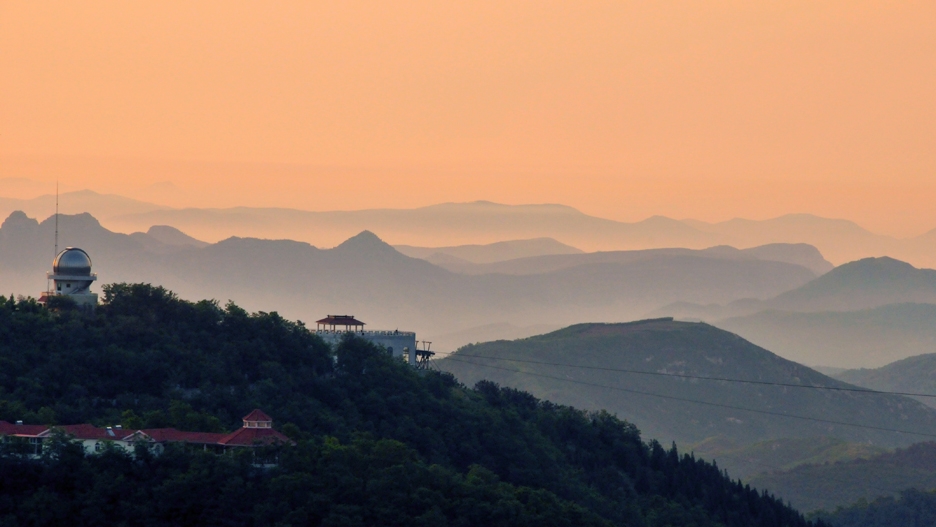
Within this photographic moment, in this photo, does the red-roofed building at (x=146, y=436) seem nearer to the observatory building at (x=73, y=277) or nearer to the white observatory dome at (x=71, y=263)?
the observatory building at (x=73, y=277)

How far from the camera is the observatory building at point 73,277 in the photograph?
134125mm

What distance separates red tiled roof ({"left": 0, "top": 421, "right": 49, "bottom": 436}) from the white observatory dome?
1267 inches

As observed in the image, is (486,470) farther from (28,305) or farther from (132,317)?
(28,305)

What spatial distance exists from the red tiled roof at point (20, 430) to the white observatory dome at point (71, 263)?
106 ft

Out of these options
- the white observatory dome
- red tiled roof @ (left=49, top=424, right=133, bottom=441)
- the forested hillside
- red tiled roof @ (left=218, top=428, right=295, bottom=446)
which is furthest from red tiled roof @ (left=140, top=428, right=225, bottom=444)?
the white observatory dome

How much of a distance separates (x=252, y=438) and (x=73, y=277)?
36483 mm

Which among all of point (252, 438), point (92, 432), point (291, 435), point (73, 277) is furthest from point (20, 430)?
point (73, 277)

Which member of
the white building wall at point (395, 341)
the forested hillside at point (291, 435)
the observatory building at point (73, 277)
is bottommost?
the forested hillside at point (291, 435)

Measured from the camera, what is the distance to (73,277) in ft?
443

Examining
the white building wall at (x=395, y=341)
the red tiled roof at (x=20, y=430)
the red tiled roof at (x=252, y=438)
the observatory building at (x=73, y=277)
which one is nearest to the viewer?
the red tiled roof at (x=20, y=430)

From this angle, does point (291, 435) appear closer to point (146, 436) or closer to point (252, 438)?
point (252, 438)

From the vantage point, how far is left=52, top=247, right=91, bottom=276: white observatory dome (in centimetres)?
13388

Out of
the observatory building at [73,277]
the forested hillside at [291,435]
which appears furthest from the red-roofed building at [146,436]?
the observatory building at [73,277]

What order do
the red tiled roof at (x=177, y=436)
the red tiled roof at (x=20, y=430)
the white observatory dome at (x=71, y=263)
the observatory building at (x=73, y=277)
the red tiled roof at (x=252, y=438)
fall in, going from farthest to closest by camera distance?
the observatory building at (x=73, y=277)
the white observatory dome at (x=71, y=263)
the red tiled roof at (x=252, y=438)
the red tiled roof at (x=177, y=436)
the red tiled roof at (x=20, y=430)
